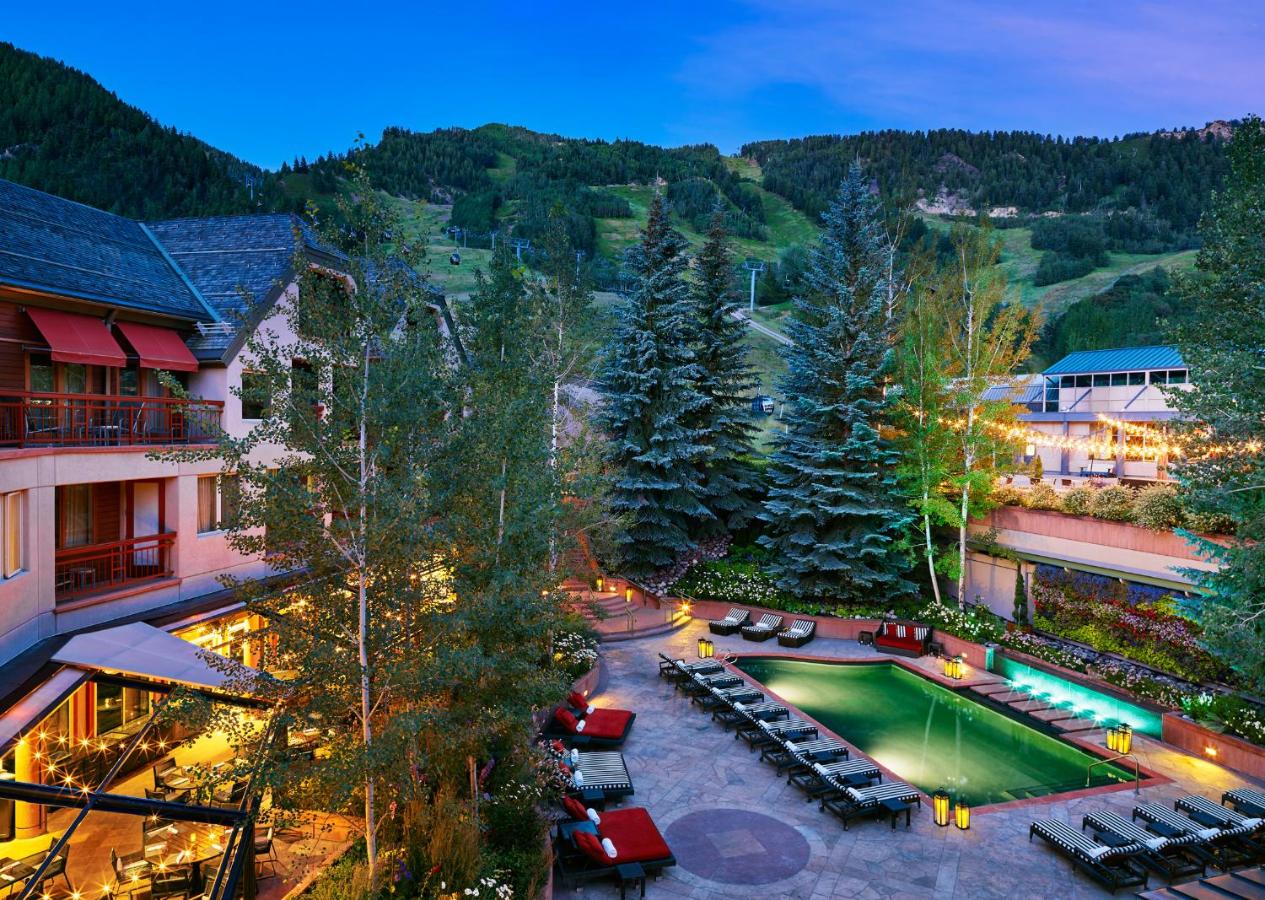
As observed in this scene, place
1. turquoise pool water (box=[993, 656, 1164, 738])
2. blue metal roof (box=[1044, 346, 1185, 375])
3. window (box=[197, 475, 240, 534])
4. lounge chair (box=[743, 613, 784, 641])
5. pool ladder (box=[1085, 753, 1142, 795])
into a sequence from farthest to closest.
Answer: blue metal roof (box=[1044, 346, 1185, 375]), lounge chair (box=[743, 613, 784, 641]), turquoise pool water (box=[993, 656, 1164, 738]), window (box=[197, 475, 240, 534]), pool ladder (box=[1085, 753, 1142, 795])

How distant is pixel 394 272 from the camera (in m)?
9.15

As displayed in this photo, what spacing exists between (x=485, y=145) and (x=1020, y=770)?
18610 centimetres

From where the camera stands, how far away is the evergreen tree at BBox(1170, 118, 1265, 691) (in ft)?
43.5

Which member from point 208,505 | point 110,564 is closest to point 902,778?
point 208,505

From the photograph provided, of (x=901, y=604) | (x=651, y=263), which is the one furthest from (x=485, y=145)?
(x=901, y=604)

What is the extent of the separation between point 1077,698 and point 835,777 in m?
9.68

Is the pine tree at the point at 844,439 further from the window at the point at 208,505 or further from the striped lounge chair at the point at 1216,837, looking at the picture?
the window at the point at 208,505

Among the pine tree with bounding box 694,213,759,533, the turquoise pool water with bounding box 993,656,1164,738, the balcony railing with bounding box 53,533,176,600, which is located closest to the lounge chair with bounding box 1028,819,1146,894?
the turquoise pool water with bounding box 993,656,1164,738

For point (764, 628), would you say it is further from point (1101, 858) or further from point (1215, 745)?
point (1101, 858)

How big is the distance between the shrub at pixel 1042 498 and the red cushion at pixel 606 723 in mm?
15567

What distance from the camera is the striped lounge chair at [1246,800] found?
1266 cm

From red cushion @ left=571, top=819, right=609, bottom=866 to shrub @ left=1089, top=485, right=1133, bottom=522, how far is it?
17764 millimetres

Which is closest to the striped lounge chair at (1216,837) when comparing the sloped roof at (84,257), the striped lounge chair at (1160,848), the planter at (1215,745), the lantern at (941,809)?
the striped lounge chair at (1160,848)

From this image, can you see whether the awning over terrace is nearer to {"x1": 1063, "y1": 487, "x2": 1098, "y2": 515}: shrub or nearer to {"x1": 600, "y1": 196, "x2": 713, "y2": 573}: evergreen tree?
{"x1": 600, "y1": 196, "x2": 713, "y2": 573}: evergreen tree
